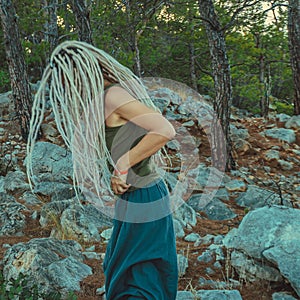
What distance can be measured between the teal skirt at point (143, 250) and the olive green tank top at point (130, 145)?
6cm

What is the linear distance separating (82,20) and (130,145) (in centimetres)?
683

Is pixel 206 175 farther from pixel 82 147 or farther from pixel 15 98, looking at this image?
pixel 82 147

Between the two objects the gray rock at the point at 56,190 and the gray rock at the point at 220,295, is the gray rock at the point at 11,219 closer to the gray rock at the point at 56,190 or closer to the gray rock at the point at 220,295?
the gray rock at the point at 56,190

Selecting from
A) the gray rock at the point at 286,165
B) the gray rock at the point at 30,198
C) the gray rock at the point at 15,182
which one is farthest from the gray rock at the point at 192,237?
the gray rock at the point at 286,165

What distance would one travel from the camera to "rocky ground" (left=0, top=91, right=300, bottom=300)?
3893 millimetres

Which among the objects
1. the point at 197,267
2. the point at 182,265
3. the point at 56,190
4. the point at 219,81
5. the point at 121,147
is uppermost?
the point at 121,147

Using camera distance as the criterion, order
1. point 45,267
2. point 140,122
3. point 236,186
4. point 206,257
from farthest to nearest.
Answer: point 236,186, point 206,257, point 45,267, point 140,122

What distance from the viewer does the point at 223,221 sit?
6.36 metres

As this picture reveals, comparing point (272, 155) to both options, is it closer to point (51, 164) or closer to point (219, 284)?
point (51, 164)

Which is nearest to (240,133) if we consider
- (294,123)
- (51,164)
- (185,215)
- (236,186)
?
(294,123)

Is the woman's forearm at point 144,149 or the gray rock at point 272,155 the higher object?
the woman's forearm at point 144,149

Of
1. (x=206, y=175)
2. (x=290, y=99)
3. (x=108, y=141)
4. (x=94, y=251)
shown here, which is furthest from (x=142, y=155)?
(x=290, y=99)

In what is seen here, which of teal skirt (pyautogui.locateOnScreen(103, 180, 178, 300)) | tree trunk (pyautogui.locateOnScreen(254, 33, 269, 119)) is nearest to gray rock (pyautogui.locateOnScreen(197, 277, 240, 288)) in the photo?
teal skirt (pyautogui.locateOnScreen(103, 180, 178, 300))

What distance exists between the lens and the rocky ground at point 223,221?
3893mm
